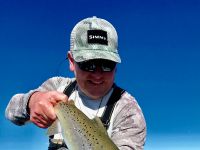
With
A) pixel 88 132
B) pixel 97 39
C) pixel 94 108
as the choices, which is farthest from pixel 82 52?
pixel 88 132

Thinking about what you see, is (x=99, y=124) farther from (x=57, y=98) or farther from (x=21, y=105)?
(x=21, y=105)

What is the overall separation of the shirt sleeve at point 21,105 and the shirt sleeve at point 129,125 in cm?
146

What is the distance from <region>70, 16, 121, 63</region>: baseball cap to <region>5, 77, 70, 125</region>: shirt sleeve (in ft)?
3.20

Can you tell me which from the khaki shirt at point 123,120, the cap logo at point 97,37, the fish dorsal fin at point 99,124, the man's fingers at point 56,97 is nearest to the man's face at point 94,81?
the khaki shirt at point 123,120

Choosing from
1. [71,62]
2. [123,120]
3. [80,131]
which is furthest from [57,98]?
[71,62]

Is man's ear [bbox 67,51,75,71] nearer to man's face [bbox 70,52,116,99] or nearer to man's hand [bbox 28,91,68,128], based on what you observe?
man's face [bbox 70,52,116,99]

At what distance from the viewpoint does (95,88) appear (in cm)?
934

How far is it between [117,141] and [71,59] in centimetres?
190

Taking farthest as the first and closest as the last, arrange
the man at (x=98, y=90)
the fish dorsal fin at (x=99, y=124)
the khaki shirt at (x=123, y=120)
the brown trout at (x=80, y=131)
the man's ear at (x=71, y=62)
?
the man's ear at (x=71, y=62) < the khaki shirt at (x=123, y=120) < the man at (x=98, y=90) < the fish dorsal fin at (x=99, y=124) < the brown trout at (x=80, y=131)

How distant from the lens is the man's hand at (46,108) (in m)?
7.41

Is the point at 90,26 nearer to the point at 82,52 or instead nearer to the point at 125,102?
the point at 82,52

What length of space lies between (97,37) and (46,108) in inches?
93.2

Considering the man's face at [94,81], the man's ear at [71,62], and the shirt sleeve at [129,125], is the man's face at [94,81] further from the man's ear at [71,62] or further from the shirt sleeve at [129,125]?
the shirt sleeve at [129,125]

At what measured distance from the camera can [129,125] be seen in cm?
944
